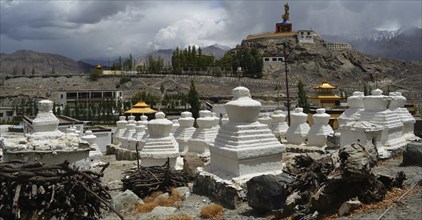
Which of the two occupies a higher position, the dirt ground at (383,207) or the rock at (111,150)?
the dirt ground at (383,207)

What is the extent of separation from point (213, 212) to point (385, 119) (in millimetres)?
8426

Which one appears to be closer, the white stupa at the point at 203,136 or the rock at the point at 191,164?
the rock at the point at 191,164

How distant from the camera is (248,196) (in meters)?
8.81

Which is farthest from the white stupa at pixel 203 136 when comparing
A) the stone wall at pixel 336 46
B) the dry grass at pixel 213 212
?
the stone wall at pixel 336 46

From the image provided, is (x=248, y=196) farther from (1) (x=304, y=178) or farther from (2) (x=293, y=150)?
(2) (x=293, y=150)

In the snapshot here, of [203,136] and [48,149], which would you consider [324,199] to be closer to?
[48,149]

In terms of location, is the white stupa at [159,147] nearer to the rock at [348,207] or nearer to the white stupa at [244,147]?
the white stupa at [244,147]

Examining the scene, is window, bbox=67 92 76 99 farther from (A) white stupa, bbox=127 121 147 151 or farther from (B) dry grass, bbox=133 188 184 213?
(B) dry grass, bbox=133 188 184 213

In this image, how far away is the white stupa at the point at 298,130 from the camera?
1744cm

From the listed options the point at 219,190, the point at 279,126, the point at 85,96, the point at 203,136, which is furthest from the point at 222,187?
the point at 85,96

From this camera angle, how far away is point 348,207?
7.45 m

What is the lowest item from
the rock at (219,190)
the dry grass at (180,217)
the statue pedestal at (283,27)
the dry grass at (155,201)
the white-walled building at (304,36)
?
the dry grass at (155,201)

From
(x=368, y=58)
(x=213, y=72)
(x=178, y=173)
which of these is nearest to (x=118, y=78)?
(x=213, y=72)

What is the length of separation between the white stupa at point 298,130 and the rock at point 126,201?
905cm
